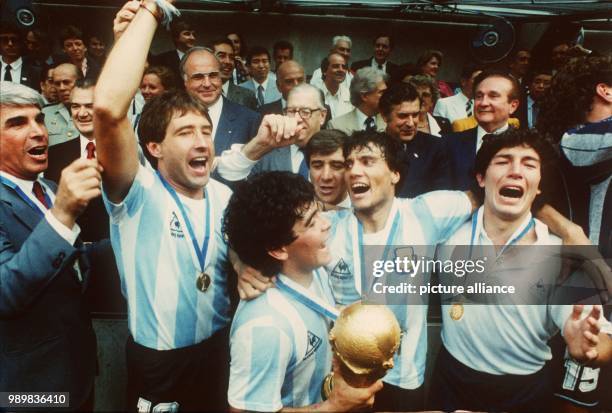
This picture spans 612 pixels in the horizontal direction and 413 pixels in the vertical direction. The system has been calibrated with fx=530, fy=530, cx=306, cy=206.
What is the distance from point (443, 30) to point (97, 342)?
2.17m

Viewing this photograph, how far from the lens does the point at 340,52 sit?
2.45 metres

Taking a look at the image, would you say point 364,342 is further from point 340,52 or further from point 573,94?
point 573,94

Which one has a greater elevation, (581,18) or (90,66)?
(581,18)

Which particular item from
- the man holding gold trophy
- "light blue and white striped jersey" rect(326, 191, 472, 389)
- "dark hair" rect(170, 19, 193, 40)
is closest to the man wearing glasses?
the man holding gold trophy

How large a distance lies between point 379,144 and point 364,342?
0.90 meters

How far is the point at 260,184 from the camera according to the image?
88.1 inches

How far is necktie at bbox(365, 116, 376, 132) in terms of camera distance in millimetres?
2443

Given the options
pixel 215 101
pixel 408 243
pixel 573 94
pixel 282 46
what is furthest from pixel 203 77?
pixel 573 94

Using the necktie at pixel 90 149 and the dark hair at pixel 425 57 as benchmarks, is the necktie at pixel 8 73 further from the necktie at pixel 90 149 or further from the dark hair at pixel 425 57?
the dark hair at pixel 425 57

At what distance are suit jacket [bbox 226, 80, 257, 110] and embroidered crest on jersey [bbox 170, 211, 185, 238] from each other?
0.60m

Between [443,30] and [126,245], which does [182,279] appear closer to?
[126,245]

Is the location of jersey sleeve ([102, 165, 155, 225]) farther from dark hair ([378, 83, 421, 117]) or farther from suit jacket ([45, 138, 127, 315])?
dark hair ([378, 83, 421, 117])

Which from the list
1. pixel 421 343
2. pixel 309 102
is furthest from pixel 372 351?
pixel 309 102

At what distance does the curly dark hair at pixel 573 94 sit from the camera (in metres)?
2.53
